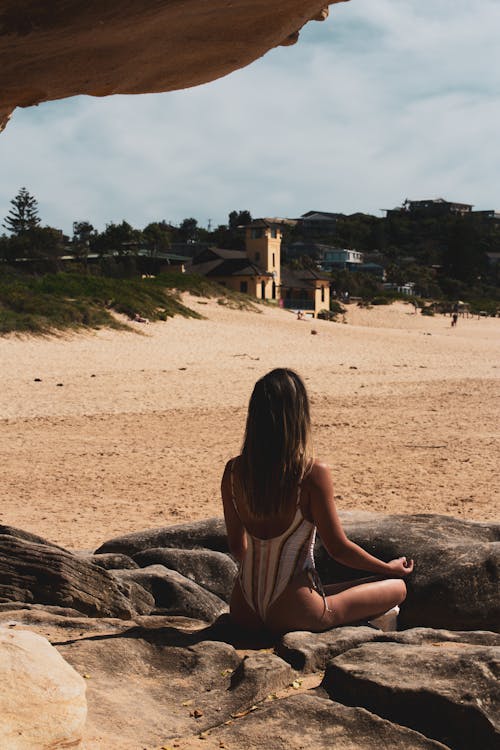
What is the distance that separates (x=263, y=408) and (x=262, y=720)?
1394 millimetres

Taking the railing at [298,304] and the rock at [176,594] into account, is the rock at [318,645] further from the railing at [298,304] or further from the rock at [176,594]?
the railing at [298,304]

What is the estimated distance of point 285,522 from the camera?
4285 millimetres

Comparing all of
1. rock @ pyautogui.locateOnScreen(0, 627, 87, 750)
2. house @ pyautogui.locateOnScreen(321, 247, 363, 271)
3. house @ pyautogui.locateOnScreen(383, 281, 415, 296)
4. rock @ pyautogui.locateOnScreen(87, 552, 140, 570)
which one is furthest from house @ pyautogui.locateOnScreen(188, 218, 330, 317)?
rock @ pyautogui.locateOnScreen(0, 627, 87, 750)

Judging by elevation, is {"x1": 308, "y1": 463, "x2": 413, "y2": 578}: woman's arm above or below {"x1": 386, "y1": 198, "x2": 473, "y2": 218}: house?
below

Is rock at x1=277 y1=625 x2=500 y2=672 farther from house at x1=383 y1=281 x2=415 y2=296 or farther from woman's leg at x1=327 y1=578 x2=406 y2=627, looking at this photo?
house at x1=383 y1=281 x2=415 y2=296

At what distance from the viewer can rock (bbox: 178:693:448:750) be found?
131 inches

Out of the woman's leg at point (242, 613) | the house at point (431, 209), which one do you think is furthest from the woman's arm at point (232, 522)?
the house at point (431, 209)

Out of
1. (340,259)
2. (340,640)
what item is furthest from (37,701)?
(340,259)

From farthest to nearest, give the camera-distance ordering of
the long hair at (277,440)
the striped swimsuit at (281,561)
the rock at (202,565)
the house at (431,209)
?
the house at (431,209) → the rock at (202,565) → the striped swimsuit at (281,561) → the long hair at (277,440)

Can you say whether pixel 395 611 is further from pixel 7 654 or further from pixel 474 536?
pixel 7 654

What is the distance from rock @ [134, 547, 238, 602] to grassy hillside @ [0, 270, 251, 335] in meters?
20.2

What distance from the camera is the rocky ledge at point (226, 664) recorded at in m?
3.32

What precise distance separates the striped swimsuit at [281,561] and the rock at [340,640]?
21cm

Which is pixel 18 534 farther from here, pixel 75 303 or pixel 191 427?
pixel 75 303
